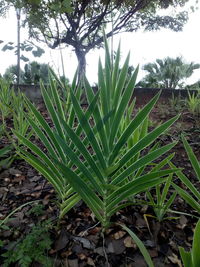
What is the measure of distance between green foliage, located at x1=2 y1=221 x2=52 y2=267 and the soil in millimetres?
26

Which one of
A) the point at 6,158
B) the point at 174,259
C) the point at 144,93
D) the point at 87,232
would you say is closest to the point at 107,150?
the point at 87,232

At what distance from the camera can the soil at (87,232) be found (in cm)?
75

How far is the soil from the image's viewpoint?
75 cm

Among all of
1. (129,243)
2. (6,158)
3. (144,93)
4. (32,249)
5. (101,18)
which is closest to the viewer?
(32,249)

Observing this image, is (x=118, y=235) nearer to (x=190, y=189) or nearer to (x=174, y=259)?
(x=174, y=259)

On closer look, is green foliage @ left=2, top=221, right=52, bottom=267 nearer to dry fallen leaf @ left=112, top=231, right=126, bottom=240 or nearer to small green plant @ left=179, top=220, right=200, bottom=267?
dry fallen leaf @ left=112, top=231, right=126, bottom=240

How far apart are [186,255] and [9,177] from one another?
859 millimetres

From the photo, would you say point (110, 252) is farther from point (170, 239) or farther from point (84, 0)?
point (84, 0)

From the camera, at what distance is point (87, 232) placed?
82 centimetres

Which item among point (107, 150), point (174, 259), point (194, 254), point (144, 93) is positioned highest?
point (144, 93)

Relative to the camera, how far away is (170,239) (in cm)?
85

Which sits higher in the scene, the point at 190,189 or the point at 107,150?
the point at 107,150

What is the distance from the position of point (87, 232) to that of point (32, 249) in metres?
0.19

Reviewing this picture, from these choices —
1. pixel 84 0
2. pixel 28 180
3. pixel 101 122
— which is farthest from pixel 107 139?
pixel 84 0
